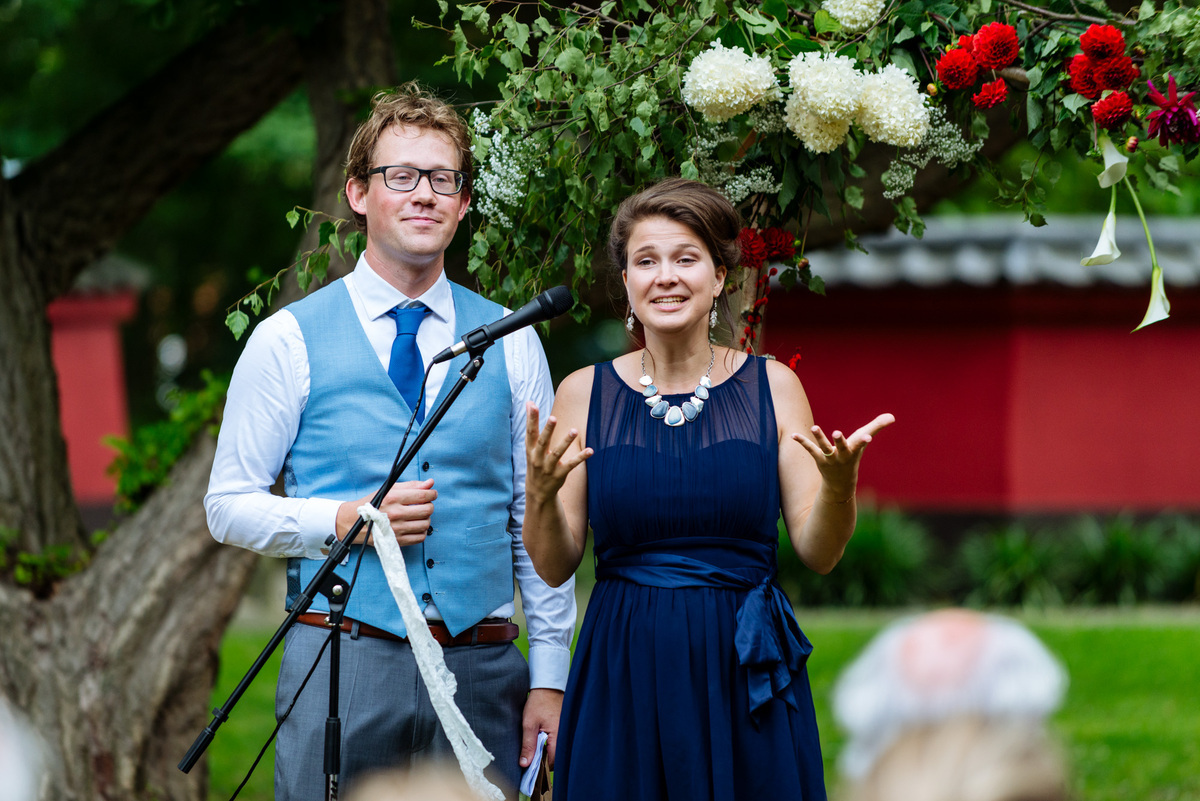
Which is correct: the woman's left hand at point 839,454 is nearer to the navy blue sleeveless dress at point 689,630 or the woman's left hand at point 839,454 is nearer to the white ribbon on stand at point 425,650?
the navy blue sleeveless dress at point 689,630

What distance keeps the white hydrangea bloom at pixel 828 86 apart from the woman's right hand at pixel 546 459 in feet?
2.97

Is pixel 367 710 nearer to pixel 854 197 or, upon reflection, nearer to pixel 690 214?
pixel 690 214

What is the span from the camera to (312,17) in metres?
4.19

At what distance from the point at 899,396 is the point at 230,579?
7.25 metres

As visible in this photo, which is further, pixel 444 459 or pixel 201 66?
pixel 201 66

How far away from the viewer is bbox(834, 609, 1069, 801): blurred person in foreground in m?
0.89

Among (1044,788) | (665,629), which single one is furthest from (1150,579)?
(1044,788)

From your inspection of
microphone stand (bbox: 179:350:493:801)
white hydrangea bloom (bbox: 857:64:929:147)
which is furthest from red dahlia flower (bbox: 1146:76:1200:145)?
microphone stand (bbox: 179:350:493:801)

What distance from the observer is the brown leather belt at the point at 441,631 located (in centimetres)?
256

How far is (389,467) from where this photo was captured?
2.56 m

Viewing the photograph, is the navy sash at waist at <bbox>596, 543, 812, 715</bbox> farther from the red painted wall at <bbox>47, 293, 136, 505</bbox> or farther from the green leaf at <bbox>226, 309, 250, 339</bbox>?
the red painted wall at <bbox>47, 293, 136, 505</bbox>

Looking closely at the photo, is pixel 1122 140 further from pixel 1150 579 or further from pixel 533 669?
→ pixel 1150 579

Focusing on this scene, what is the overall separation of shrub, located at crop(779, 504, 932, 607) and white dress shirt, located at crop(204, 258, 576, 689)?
23.0ft

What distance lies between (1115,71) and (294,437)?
6.21 feet
